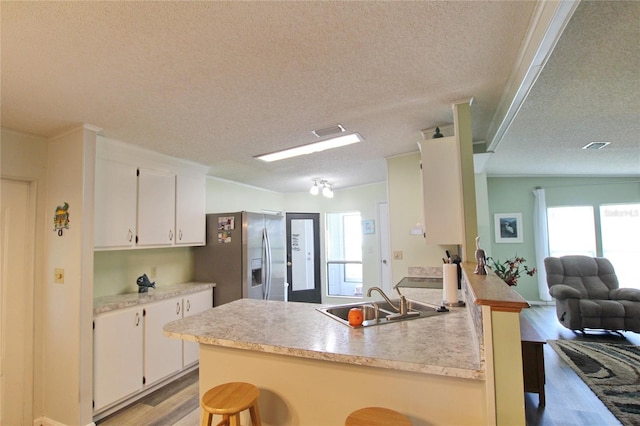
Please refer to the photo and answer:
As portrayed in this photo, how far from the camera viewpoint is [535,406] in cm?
263

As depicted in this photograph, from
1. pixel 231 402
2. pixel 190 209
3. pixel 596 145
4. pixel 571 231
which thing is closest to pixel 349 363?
pixel 231 402

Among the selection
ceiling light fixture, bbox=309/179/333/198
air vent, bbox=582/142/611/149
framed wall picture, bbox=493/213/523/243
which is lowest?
framed wall picture, bbox=493/213/523/243

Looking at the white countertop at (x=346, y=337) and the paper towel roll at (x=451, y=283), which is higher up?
the paper towel roll at (x=451, y=283)

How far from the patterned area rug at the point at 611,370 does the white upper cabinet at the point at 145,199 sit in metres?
4.30

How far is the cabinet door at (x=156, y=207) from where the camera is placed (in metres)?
3.05

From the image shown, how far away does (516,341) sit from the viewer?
1108 mm

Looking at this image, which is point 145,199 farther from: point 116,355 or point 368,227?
point 368,227

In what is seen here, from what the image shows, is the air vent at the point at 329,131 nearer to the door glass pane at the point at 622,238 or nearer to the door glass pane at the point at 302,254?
the door glass pane at the point at 302,254

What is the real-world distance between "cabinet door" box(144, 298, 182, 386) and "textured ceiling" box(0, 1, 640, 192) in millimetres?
1589

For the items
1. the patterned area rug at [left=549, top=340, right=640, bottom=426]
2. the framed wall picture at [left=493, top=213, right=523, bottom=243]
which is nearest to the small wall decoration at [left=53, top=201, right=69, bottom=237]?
the patterned area rug at [left=549, top=340, right=640, bottom=426]

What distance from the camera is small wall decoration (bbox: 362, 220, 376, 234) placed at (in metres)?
5.69

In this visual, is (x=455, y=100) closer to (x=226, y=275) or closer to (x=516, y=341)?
(x=516, y=341)

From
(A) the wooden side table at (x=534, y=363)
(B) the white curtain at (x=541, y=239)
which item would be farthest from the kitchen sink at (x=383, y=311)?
(B) the white curtain at (x=541, y=239)

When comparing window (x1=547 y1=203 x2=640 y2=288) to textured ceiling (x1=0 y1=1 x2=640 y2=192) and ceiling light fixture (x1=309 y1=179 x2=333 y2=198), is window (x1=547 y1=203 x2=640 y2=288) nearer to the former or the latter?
textured ceiling (x1=0 y1=1 x2=640 y2=192)
